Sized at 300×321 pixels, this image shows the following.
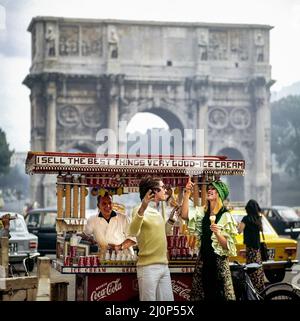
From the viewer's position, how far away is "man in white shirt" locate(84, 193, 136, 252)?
1085 centimetres

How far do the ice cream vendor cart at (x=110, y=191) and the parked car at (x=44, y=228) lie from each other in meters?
13.1

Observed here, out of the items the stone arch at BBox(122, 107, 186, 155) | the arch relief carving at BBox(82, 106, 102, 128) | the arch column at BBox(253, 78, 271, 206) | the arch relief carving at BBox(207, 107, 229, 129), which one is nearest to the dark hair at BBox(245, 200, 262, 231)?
the stone arch at BBox(122, 107, 186, 155)

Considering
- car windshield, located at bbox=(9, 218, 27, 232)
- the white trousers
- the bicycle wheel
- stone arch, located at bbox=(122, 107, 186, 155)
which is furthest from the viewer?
stone arch, located at bbox=(122, 107, 186, 155)

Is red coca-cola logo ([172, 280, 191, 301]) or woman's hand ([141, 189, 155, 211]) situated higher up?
woman's hand ([141, 189, 155, 211])

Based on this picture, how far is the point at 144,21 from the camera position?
53969 mm

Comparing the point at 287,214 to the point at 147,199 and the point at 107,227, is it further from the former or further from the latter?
the point at 147,199

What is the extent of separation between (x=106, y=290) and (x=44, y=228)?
48.8 ft

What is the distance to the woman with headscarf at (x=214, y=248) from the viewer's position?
9133mm

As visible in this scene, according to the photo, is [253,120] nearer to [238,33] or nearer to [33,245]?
[238,33]

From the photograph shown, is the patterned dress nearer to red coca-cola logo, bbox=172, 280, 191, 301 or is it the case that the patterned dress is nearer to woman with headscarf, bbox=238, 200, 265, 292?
red coca-cola logo, bbox=172, 280, 191, 301

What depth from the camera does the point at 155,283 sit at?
29.5 feet

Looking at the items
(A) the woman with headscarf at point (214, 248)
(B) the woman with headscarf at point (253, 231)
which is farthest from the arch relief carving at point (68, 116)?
(A) the woman with headscarf at point (214, 248)

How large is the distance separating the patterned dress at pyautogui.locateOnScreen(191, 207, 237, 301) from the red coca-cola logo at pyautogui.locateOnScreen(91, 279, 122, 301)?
121cm

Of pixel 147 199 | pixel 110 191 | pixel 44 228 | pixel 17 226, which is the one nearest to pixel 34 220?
pixel 44 228
